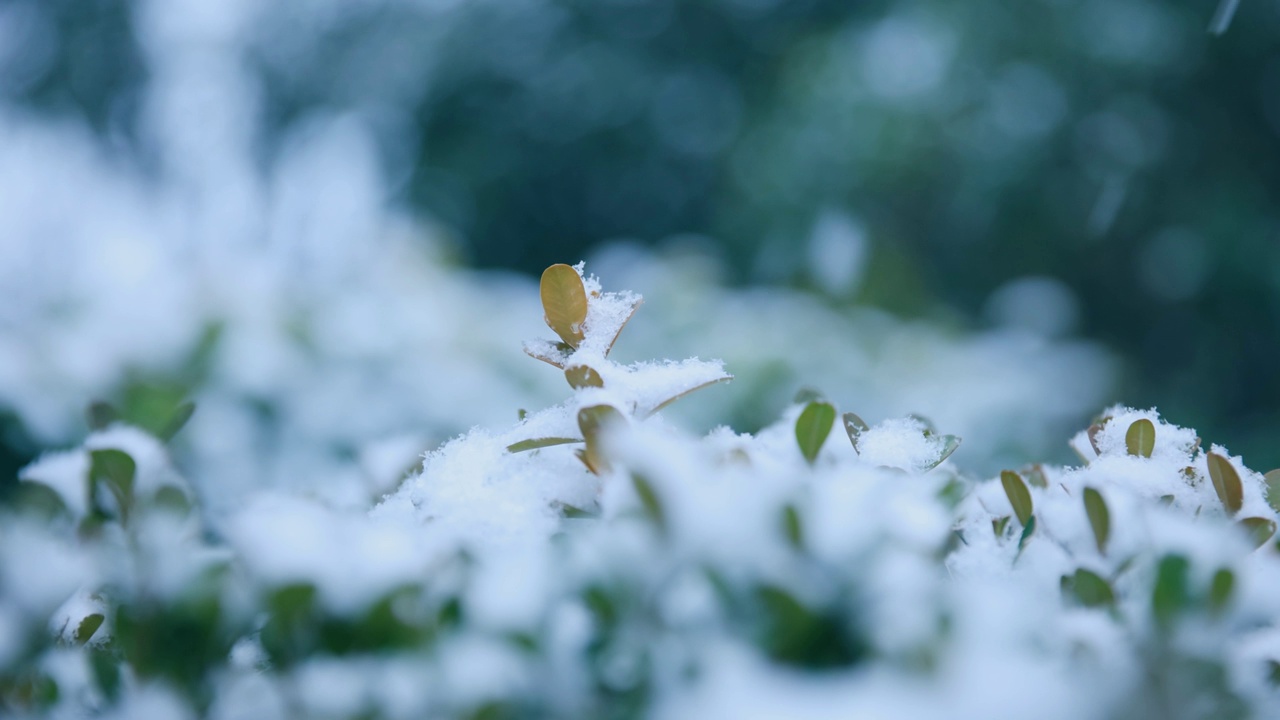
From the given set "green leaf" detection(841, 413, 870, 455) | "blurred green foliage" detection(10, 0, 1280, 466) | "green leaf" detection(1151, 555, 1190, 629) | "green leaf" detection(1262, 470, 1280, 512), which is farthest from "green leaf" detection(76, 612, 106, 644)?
"blurred green foliage" detection(10, 0, 1280, 466)

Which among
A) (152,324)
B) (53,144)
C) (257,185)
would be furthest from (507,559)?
(257,185)

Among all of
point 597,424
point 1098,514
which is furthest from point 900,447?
point 597,424

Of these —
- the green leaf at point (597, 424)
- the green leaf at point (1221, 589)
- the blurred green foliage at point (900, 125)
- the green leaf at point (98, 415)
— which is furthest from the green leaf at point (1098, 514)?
the blurred green foliage at point (900, 125)

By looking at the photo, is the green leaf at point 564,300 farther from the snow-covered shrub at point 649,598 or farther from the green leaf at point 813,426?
the green leaf at point 813,426

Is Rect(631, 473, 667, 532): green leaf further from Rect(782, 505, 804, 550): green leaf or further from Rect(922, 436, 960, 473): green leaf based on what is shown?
Rect(922, 436, 960, 473): green leaf

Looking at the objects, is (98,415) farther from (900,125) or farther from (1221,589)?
(900,125)
